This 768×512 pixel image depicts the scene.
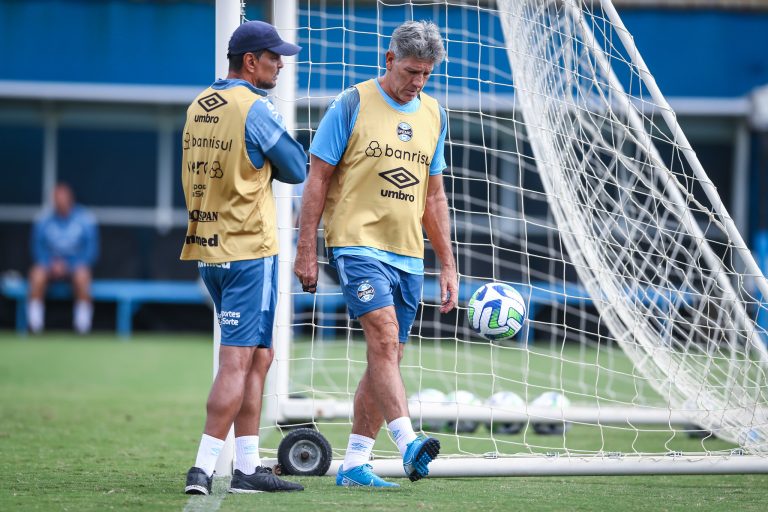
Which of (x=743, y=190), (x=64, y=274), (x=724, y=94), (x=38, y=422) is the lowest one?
(x=38, y=422)

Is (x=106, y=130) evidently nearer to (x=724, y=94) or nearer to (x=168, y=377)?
(x=168, y=377)

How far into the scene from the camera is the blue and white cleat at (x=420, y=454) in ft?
16.0

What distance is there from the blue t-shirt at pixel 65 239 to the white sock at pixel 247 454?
11719 mm

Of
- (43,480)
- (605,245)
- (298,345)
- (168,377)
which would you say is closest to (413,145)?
(605,245)

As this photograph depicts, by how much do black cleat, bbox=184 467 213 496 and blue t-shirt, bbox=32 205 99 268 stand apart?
38.9ft

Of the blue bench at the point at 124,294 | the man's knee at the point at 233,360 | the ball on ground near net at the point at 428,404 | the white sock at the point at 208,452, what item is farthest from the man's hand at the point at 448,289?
the blue bench at the point at 124,294

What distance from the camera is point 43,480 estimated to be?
17.7 ft

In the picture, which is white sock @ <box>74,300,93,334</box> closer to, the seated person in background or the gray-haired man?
the seated person in background

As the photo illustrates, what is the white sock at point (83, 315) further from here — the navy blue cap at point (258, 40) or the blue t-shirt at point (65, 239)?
the navy blue cap at point (258, 40)

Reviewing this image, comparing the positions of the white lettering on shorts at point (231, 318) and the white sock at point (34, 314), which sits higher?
the white lettering on shorts at point (231, 318)

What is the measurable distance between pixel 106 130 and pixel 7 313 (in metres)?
3.25

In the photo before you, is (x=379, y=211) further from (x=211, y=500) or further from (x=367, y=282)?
(x=211, y=500)

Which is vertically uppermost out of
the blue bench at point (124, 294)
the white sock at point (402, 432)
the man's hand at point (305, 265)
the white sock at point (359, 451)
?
the man's hand at point (305, 265)

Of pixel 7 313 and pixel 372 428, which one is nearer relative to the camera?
pixel 372 428
